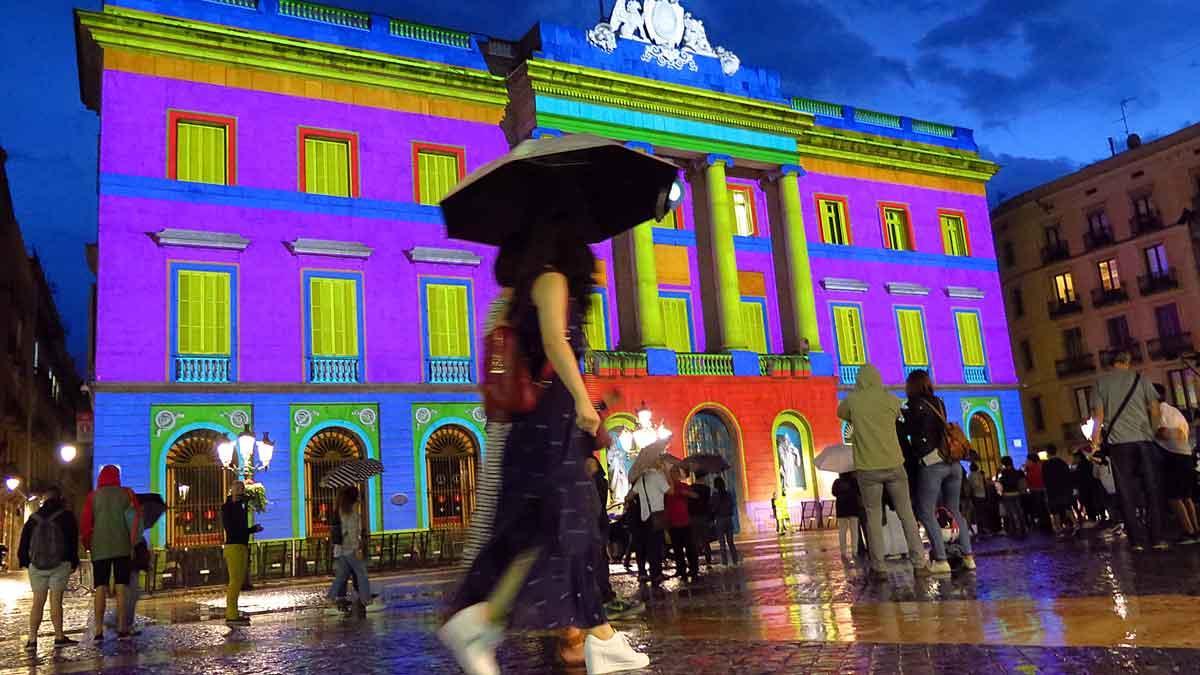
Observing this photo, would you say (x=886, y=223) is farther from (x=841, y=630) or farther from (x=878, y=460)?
(x=841, y=630)

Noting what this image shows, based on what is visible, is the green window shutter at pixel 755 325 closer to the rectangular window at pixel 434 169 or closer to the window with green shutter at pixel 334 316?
the rectangular window at pixel 434 169

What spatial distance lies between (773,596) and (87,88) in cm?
2349

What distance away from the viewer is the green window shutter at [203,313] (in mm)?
21516

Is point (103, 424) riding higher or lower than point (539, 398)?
higher

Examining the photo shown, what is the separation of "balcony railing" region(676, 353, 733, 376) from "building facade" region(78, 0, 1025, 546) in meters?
0.11

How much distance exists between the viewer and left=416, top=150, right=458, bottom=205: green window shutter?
24.7 m

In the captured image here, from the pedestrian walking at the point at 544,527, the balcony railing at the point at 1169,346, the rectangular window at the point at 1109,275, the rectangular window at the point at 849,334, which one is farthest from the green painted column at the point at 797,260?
the pedestrian walking at the point at 544,527

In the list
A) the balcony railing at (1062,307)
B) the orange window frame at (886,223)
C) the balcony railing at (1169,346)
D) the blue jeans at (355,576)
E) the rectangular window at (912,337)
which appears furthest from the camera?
the balcony railing at (1062,307)

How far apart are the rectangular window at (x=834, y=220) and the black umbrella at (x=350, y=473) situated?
16562mm

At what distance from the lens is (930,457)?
841cm

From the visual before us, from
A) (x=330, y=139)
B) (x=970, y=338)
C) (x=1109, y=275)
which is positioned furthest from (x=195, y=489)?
(x=1109, y=275)

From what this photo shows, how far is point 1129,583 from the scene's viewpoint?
20.0ft

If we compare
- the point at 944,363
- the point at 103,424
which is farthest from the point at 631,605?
the point at 944,363

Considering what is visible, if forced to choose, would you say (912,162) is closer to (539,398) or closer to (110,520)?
(110,520)
